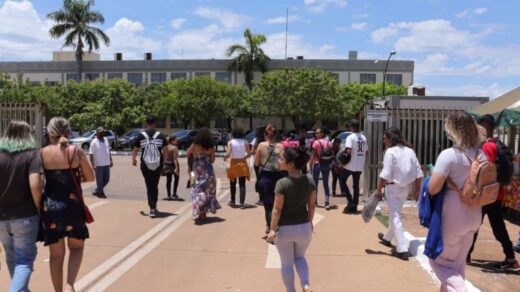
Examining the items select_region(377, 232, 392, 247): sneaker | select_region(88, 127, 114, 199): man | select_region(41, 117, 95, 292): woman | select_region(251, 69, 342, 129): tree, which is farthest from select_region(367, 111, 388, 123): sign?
select_region(251, 69, 342, 129): tree

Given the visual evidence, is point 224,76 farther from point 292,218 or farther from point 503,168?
point 292,218

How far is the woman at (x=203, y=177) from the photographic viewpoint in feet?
30.8

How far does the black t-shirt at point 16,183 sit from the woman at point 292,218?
7.04 feet

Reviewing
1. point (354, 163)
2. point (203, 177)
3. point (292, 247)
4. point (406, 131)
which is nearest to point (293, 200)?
point (292, 247)

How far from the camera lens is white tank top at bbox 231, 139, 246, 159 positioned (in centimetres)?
1076

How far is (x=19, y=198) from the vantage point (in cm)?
457

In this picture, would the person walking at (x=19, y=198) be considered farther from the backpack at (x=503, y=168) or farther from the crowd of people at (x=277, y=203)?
the backpack at (x=503, y=168)

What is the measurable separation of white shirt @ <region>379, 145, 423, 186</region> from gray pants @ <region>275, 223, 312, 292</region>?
2.33 metres

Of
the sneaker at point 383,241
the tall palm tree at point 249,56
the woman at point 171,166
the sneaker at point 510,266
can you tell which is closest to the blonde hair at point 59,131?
the sneaker at point 383,241

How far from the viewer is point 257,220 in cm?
965

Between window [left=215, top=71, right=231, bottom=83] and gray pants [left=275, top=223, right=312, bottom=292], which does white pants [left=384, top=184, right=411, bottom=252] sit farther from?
window [left=215, top=71, right=231, bottom=83]

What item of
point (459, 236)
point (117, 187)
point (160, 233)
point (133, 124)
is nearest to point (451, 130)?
point (459, 236)

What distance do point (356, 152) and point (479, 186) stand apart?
618 centimetres

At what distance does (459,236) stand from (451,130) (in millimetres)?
849
